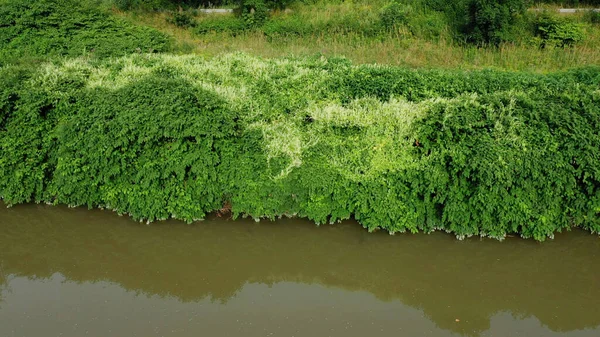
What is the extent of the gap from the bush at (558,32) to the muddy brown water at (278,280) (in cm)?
816

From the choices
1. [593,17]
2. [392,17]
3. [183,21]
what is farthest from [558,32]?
[183,21]

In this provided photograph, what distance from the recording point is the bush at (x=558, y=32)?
45.8ft

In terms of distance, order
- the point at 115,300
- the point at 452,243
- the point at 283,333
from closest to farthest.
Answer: the point at 283,333
the point at 115,300
the point at 452,243

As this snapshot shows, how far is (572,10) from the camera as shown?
1555cm

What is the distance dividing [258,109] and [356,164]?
2.04 m

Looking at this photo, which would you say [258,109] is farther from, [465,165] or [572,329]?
[572,329]

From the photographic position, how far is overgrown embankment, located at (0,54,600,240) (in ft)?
24.8

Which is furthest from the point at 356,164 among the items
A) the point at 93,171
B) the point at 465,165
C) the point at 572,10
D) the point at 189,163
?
the point at 572,10

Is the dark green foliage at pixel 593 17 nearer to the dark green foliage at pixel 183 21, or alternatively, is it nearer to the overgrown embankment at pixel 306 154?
the overgrown embankment at pixel 306 154

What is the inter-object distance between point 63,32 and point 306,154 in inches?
410

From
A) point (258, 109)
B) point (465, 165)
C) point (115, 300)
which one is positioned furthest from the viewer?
point (258, 109)

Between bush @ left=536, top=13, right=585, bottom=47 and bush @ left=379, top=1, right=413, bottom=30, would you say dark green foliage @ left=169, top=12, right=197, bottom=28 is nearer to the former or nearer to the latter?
bush @ left=379, top=1, right=413, bottom=30

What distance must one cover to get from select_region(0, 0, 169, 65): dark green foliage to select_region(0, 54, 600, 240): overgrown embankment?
16.4ft

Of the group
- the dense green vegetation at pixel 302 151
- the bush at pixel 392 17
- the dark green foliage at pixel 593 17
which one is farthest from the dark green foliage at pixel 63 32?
the dark green foliage at pixel 593 17
